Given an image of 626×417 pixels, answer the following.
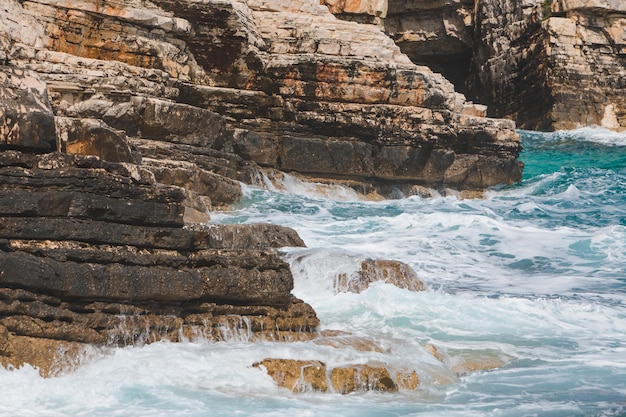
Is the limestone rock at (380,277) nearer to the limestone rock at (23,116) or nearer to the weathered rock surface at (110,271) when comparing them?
the weathered rock surface at (110,271)

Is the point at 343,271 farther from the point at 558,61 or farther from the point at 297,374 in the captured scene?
the point at 558,61

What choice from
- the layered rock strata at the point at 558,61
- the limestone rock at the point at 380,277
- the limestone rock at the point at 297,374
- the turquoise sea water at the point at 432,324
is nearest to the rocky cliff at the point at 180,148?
the turquoise sea water at the point at 432,324

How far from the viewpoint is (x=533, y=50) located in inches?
1304

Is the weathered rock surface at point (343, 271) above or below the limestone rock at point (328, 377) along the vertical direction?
below

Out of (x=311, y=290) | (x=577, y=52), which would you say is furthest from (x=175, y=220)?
(x=577, y=52)

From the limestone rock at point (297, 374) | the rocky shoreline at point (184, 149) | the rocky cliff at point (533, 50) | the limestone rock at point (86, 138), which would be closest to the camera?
the limestone rock at point (297, 374)

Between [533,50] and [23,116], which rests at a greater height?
[533,50]

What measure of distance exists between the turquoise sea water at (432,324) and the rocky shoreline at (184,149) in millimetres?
364

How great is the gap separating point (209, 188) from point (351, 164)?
14.8ft

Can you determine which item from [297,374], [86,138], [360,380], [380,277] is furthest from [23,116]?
[380,277]

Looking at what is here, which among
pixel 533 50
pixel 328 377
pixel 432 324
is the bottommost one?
pixel 432 324

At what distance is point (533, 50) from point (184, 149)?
21.0 metres

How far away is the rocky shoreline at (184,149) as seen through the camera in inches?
265

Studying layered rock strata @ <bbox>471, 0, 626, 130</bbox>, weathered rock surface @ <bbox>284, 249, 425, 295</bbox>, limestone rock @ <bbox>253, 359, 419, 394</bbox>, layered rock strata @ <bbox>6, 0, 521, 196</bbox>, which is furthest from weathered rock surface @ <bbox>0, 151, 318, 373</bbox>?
layered rock strata @ <bbox>471, 0, 626, 130</bbox>
